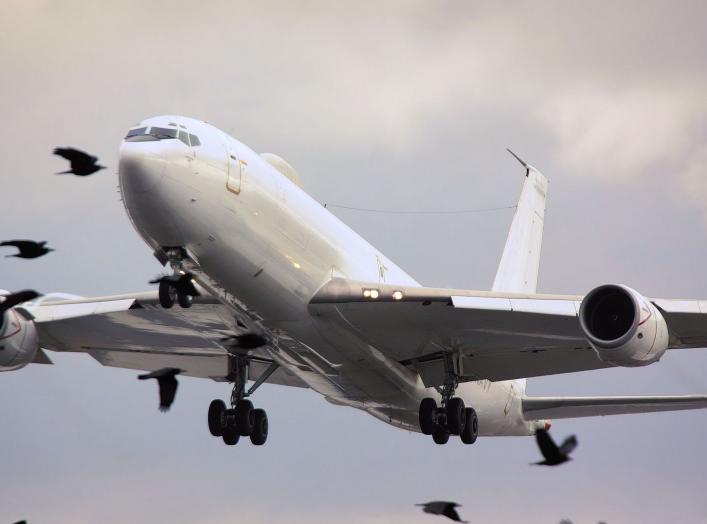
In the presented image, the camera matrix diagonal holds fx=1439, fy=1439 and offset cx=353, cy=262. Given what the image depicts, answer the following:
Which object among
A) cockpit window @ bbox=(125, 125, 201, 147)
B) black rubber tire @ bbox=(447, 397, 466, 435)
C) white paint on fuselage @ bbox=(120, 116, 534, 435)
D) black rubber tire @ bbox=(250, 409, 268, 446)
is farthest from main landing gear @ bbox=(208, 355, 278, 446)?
cockpit window @ bbox=(125, 125, 201, 147)

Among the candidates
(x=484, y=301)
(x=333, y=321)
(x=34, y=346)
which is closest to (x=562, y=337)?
(x=484, y=301)

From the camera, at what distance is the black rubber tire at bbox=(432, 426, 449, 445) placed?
1688 inches

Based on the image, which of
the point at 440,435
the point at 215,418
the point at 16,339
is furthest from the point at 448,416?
the point at 16,339

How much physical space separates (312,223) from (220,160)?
3.72 m

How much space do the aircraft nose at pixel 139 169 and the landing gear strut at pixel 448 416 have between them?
12.5m

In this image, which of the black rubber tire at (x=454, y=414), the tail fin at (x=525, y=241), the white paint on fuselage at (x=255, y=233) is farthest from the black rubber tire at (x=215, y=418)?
the tail fin at (x=525, y=241)

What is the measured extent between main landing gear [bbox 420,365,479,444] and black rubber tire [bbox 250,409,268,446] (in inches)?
185

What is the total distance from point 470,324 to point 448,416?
3.76 metres

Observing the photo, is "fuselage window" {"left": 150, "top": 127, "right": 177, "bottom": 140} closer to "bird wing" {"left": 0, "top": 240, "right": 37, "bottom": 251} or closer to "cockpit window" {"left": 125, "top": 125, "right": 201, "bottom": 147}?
"cockpit window" {"left": 125, "top": 125, "right": 201, "bottom": 147}

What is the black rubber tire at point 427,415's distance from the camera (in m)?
42.8

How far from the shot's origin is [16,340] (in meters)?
44.4

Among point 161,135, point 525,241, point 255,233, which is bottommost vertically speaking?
point 255,233

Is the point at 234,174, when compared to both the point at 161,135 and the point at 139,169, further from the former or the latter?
the point at 139,169

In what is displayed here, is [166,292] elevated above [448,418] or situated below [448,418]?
above
